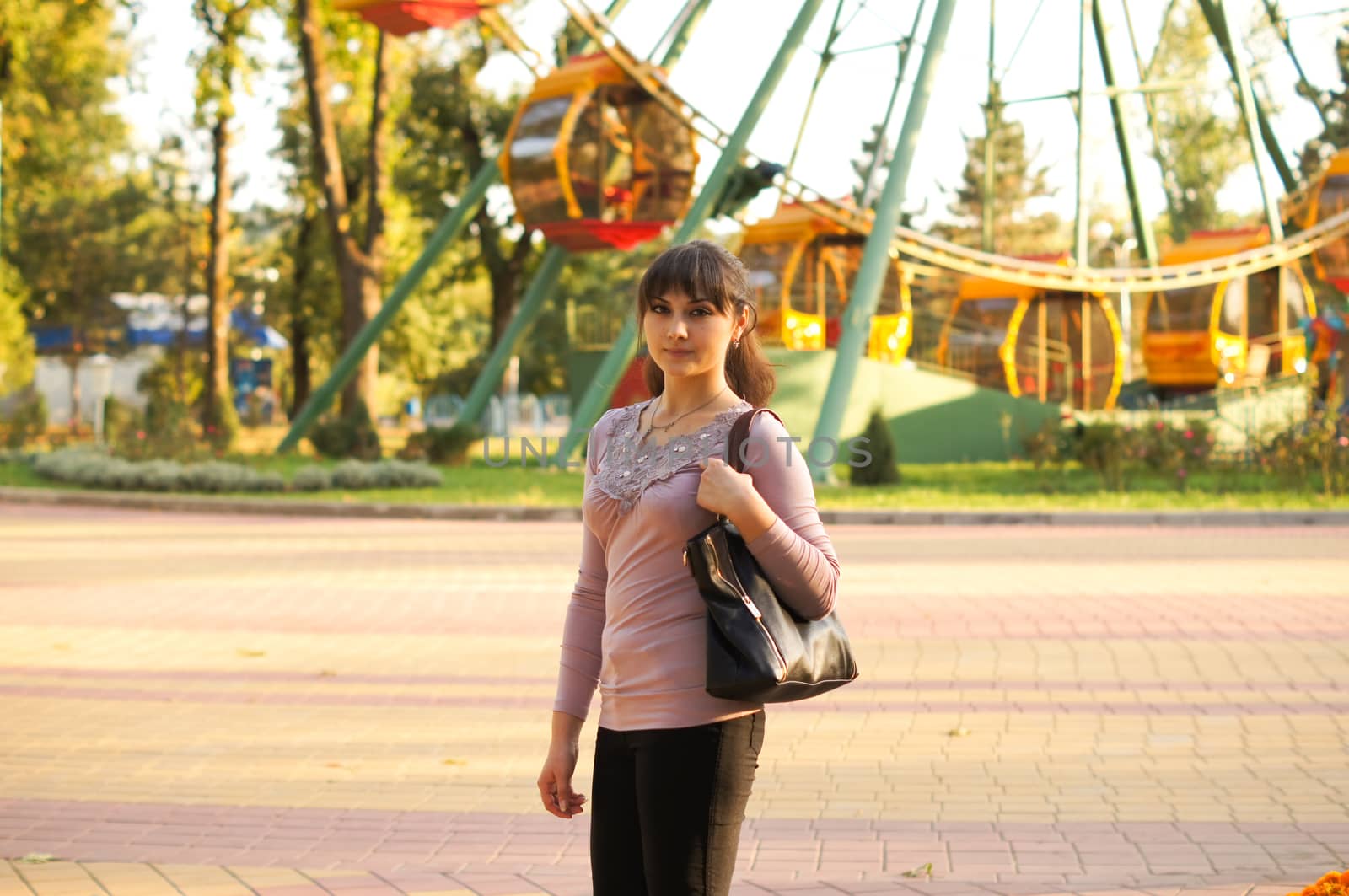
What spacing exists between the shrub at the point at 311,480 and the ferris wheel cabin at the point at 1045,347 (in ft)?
56.5

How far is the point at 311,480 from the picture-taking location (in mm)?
22312

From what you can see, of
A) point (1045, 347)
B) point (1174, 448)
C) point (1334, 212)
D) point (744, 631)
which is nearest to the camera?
point (744, 631)

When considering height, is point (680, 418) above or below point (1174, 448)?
above

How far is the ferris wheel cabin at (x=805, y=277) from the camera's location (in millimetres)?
32469

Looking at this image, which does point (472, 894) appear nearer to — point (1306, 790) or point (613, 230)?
point (1306, 790)

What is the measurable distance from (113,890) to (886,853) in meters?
2.31

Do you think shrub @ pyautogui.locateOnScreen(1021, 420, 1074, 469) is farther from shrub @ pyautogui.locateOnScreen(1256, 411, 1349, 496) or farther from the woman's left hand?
the woman's left hand

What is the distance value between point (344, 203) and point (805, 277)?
9.22 metres

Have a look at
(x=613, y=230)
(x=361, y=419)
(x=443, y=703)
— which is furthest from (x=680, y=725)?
(x=361, y=419)

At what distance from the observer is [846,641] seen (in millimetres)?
2908

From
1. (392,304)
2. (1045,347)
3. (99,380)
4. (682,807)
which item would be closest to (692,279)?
(682,807)

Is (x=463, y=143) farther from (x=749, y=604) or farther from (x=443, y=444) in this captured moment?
(x=749, y=604)

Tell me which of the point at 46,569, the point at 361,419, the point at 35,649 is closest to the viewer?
the point at 35,649

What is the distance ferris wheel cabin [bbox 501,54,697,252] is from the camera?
26203 mm
